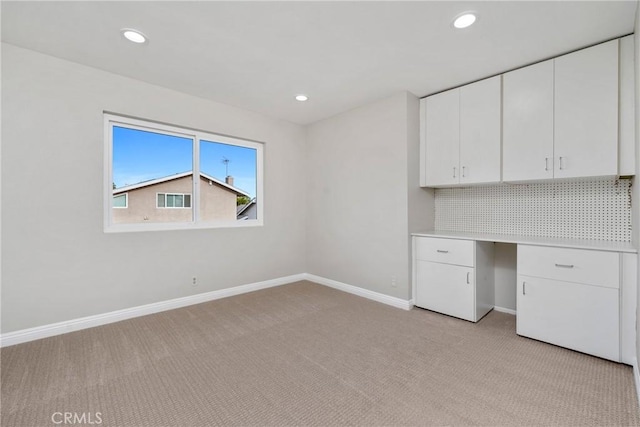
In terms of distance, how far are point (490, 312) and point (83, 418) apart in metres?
3.53

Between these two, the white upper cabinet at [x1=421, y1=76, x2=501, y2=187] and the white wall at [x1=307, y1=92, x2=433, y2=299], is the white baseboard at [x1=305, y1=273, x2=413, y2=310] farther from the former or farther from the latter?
the white upper cabinet at [x1=421, y1=76, x2=501, y2=187]

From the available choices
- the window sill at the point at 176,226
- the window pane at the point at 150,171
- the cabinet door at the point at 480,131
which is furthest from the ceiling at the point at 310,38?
the window sill at the point at 176,226

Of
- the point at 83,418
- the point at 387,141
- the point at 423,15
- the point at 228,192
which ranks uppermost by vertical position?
the point at 423,15

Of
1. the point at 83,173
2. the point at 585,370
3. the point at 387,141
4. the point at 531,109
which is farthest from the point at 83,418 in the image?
the point at 531,109

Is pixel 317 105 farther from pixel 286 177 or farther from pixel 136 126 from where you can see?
pixel 136 126

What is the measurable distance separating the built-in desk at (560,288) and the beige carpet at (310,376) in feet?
0.49

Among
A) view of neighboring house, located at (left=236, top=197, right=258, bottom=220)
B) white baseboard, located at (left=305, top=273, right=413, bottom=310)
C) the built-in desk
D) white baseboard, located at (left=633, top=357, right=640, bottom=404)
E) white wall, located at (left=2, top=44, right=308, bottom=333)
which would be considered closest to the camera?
white baseboard, located at (left=633, top=357, right=640, bottom=404)

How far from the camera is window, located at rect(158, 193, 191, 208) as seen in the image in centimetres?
330

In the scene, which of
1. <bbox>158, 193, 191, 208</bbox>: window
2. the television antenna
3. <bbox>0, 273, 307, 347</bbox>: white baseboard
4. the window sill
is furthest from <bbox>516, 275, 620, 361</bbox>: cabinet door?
<bbox>158, 193, 191, 208</bbox>: window

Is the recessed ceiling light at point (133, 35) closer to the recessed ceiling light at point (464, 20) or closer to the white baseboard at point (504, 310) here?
the recessed ceiling light at point (464, 20)

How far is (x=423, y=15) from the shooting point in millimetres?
1982

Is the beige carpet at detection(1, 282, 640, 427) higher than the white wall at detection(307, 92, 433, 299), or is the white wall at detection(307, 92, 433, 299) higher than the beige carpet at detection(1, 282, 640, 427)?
the white wall at detection(307, 92, 433, 299)

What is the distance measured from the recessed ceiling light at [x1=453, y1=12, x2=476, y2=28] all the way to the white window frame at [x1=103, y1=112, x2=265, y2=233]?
2767mm

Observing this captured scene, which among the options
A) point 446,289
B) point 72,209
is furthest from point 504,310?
point 72,209
